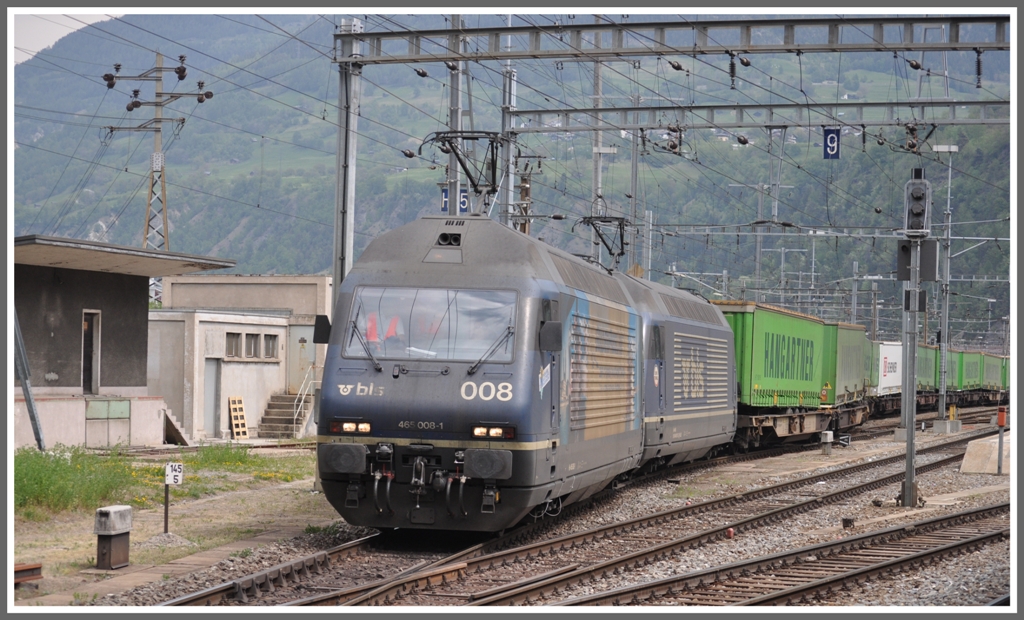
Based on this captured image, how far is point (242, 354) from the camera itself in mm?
38031

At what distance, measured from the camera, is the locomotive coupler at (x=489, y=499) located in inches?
491

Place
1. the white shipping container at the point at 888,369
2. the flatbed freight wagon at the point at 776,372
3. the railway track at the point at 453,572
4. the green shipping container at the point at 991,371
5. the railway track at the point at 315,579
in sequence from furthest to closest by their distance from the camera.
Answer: the green shipping container at the point at 991,371
the white shipping container at the point at 888,369
the flatbed freight wagon at the point at 776,372
the railway track at the point at 453,572
the railway track at the point at 315,579

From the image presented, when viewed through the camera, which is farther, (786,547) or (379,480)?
(786,547)

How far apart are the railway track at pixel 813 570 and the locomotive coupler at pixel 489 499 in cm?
207

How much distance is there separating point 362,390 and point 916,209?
31.1 feet

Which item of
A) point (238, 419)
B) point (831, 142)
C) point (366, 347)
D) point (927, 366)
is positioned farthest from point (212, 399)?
point (927, 366)

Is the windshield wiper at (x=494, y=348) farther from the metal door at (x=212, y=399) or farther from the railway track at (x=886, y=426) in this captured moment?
the railway track at (x=886, y=426)

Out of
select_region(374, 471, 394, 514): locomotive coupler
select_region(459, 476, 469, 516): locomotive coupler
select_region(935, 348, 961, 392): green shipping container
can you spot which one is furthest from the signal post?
select_region(935, 348, 961, 392): green shipping container

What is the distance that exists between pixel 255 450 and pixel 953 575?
69.2ft

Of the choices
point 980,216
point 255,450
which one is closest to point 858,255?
point 980,216

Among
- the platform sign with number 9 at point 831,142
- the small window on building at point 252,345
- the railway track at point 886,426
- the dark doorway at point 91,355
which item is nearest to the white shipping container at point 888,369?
the railway track at point 886,426

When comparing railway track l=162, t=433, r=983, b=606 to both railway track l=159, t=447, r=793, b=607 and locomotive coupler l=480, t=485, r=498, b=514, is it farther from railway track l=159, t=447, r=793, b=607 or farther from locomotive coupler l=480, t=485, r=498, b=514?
locomotive coupler l=480, t=485, r=498, b=514

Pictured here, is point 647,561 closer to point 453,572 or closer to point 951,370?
point 453,572

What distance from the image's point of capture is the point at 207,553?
1295cm
